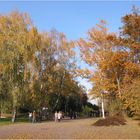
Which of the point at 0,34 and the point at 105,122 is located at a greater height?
the point at 0,34

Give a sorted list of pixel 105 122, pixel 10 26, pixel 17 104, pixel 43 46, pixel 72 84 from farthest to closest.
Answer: pixel 72 84 → pixel 43 46 → pixel 10 26 → pixel 17 104 → pixel 105 122

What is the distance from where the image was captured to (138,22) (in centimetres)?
4772

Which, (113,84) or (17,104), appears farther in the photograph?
(113,84)

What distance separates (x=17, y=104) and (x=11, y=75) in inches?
155

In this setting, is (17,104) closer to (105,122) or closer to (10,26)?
(10,26)

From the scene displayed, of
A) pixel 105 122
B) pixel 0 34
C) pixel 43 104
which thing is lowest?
pixel 105 122

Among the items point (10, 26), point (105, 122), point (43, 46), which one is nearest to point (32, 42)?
point (10, 26)

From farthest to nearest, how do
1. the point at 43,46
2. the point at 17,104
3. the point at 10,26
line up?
the point at 43,46 < the point at 10,26 < the point at 17,104

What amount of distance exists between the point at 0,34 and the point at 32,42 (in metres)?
4.62

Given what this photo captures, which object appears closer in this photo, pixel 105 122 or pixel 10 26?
pixel 105 122

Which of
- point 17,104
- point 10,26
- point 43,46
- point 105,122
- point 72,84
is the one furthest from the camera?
point 72,84

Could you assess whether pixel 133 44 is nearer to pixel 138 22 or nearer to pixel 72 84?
pixel 138 22

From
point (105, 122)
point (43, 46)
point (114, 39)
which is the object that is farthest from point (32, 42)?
point (105, 122)

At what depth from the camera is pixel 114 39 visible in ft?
162
